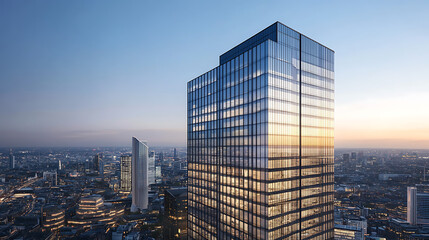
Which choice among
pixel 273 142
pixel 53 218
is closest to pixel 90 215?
pixel 53 218

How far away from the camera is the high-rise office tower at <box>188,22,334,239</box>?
63594mm

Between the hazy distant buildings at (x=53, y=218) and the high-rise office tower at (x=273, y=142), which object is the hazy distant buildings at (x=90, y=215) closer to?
the hazy distant buildings at (x=53, y=218)

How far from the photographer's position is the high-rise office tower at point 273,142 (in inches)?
2504

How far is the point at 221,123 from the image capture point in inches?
3275

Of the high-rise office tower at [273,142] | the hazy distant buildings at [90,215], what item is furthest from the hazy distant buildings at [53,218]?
the high-rise office tower at [273,142]

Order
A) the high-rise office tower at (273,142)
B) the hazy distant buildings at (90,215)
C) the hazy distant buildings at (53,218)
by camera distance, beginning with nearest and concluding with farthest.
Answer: the high-rise office tower at (273,142)
the hazy distant buildings at (53,218)
the hazy distant buildings at (90,215)

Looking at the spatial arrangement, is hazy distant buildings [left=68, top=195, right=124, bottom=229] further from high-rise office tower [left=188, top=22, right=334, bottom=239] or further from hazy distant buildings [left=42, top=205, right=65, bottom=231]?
high-rise office tower [left=188, top=22, right=334, bottom=239]

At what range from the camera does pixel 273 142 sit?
208ft

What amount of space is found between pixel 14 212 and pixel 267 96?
224508 millimetres

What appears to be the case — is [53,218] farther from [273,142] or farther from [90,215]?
[273,142]

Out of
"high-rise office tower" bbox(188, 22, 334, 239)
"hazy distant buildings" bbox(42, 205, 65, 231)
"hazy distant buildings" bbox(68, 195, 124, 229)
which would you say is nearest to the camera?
"high-rise office tower" bbox(188, 22, 334, 239)

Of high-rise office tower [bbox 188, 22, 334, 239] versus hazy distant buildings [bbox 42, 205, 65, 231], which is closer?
high-rise office tower [bbox 188, 22, 334, 239]

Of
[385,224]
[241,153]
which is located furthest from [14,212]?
[385,224]

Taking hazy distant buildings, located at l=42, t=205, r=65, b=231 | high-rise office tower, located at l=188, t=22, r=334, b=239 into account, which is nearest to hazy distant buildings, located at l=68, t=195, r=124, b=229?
hazy distant buildings, located at l=42, t=205, r=65, b=231
